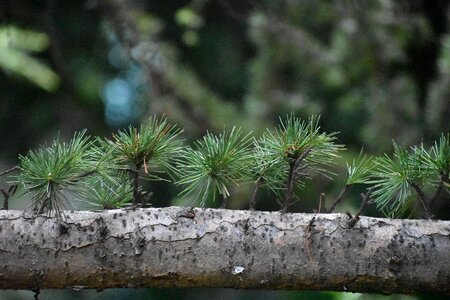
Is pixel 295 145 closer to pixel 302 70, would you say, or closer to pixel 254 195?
pixel 254 195

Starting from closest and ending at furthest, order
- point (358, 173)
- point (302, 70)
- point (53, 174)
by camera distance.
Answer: point (53, 174) < point (358, 173) < point (302, 70)

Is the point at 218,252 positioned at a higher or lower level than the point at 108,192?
lower

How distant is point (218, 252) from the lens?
5.57 ft

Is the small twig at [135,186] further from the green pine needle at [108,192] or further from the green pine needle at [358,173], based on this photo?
the green pine needle at [358,173]

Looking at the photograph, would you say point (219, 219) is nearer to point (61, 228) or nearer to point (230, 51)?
point (61, 228)

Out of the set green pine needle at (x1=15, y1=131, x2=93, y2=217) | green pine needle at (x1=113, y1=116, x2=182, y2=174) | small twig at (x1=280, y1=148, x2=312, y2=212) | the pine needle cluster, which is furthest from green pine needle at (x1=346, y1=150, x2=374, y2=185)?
green pine needle at (x1=15, y1=131, x2=93, y2=217)

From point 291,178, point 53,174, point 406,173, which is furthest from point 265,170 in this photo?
point 53,174

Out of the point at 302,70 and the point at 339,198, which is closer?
the point at 339,198

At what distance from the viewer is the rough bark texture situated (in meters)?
1.67

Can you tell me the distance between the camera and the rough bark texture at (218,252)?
167cm

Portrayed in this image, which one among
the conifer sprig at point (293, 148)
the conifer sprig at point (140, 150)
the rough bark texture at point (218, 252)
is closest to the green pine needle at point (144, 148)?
the conifer sprig at point (140, 150)

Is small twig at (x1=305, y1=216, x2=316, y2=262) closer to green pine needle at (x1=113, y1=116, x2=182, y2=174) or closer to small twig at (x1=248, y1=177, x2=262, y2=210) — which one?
small twig at (x1=248, y1=177, x2=262, y2=210)

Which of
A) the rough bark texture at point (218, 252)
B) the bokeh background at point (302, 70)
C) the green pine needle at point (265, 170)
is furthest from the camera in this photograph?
the bokeh background at point (302, 70)

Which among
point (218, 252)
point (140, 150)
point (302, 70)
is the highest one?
point (302, 70)
